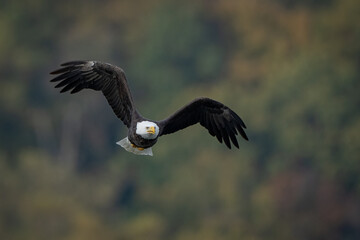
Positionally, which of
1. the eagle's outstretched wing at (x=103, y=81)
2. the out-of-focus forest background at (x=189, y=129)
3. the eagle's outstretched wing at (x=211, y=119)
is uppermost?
the out-of-focus forest background at (x=189, y=129)

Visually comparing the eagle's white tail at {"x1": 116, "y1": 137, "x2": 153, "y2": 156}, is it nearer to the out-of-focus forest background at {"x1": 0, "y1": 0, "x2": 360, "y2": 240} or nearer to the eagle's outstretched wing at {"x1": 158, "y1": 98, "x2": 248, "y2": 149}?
the eagle's outstretched wing at {"x1": 158, "y1": 98, "x2": 248, "y2": 149}

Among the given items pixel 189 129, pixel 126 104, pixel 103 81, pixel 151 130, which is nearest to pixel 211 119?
pixel 126 104

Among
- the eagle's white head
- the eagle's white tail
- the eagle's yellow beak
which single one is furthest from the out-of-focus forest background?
the eagle's yellow beak

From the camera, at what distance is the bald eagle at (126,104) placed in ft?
53.6

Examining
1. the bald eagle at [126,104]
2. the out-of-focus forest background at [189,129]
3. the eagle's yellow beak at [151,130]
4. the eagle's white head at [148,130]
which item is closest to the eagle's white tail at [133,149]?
the bald eagle at [126,104]

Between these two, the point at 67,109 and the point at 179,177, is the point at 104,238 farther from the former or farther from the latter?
the point at 67,109

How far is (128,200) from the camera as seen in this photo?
42.3m

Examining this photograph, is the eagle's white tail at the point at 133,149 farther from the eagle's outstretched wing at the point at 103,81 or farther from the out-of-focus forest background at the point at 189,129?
the out-of-focus forest background at the point at 189,129

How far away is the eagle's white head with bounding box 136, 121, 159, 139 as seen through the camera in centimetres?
1562

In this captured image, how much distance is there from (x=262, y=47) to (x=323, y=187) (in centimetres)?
1469

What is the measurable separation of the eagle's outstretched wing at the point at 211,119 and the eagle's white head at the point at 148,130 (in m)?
0.64

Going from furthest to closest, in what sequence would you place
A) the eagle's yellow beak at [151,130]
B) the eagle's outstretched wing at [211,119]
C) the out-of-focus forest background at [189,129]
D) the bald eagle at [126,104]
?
the out-of-focus forest background at [189,129] → the eagle's outstretched wing at [211,119] → the bald eagle at [126,104] → the eagle's yellow beak at [151,130]

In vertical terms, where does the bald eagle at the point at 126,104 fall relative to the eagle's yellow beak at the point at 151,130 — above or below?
above

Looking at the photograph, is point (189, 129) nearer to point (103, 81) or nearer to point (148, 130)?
point (103, 81)
